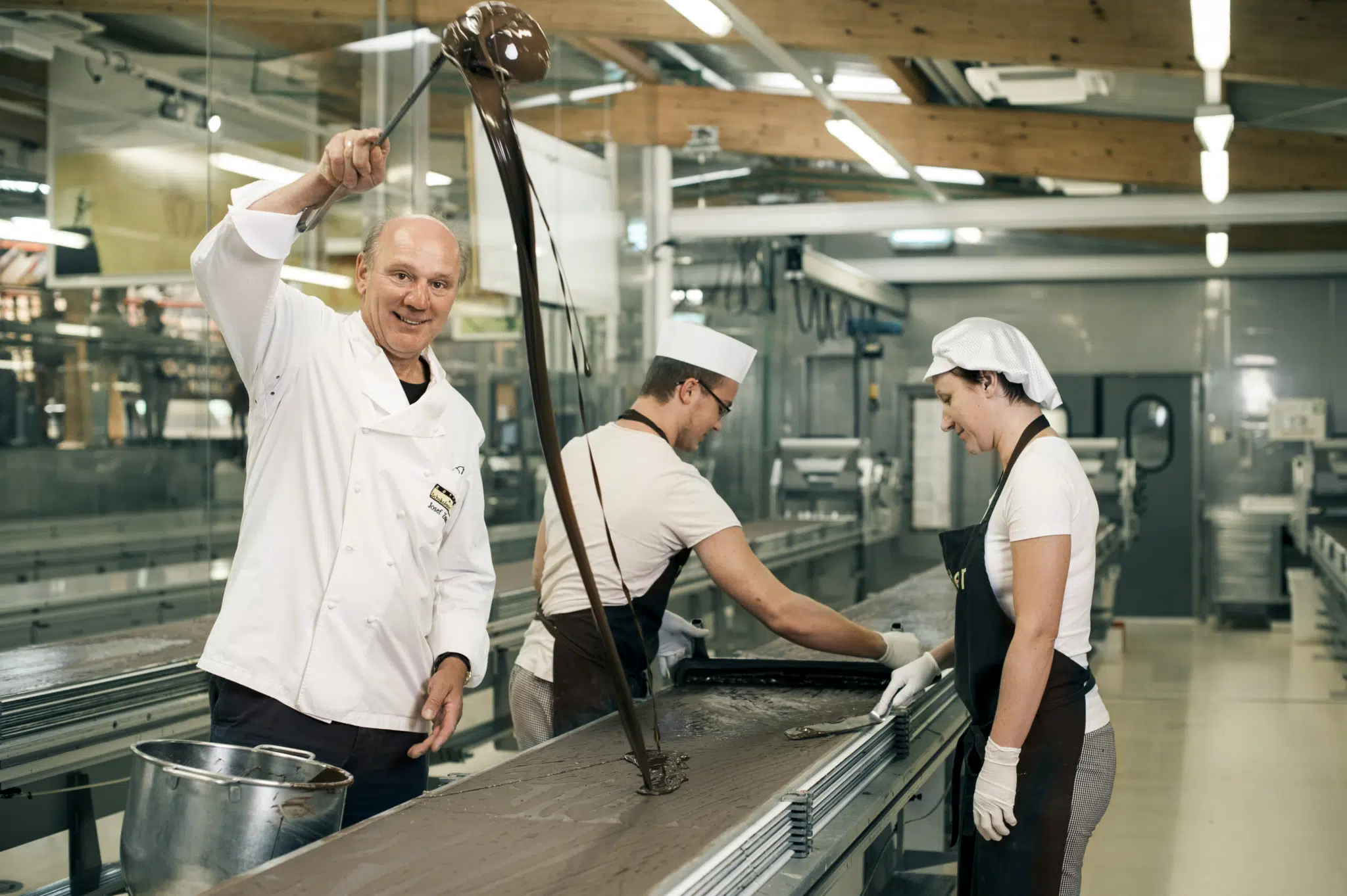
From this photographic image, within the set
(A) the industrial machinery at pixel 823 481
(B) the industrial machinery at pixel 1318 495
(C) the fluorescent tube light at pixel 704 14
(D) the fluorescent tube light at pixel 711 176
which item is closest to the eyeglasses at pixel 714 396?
(C) the fluorescent tube light at pixel 704 14

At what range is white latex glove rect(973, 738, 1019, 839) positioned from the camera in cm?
217

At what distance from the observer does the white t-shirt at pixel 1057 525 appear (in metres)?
2.15

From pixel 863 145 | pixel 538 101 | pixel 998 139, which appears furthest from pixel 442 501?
pixel 998 139

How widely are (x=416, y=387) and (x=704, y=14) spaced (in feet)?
10.3

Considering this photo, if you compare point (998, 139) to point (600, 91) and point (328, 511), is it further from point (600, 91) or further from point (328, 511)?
point (328, 511)

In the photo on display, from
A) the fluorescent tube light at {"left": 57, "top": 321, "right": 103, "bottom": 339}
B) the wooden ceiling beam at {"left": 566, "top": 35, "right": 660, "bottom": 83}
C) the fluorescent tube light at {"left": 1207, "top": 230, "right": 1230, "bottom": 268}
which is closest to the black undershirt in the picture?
the fluorescent tube light at {"left": 57, "top": 321, "right": 103, "bottom": 339}

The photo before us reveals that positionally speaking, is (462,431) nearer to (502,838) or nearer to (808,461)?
(502,838)

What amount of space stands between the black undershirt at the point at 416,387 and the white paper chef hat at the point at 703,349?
72cm

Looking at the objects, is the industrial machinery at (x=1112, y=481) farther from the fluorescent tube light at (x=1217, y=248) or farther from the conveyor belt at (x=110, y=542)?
the conveyor belt at (x=110, y=542)

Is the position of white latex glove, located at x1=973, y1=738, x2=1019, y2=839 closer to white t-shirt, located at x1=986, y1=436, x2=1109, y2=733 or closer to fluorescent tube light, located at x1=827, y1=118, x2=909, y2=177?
white t-shirt, located at x1=986, y1=436, x2=1109, y2=733

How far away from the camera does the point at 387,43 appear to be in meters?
5.51

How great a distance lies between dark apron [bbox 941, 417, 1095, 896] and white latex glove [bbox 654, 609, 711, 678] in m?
0.89

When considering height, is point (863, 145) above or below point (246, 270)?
above

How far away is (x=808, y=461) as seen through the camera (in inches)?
379
